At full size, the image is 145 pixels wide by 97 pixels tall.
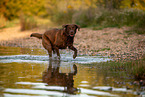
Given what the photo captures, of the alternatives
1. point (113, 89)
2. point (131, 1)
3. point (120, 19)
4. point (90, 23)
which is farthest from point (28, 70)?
point (131, 1)

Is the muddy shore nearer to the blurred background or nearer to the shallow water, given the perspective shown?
the blurred background

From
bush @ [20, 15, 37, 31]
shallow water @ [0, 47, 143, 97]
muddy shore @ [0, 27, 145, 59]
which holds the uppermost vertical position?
bush @ [20, 15, 37, 31]

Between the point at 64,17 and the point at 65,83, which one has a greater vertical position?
the point at 64,17

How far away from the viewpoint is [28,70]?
830 centimetres

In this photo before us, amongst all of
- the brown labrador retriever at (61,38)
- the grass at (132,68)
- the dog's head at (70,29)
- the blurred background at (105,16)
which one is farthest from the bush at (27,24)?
the grass at (132,68)

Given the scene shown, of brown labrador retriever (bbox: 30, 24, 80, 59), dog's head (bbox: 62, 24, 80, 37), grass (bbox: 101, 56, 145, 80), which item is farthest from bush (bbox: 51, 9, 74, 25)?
grass (bbox: 101, 56, 145, 80)

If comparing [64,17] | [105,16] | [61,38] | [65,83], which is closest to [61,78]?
[65,83]

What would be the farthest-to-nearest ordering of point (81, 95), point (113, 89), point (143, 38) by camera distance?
point (143, 38)
point (113, 89)
point (81, 95)

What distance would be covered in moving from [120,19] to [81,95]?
15054 mm

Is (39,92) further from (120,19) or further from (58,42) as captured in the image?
(120,19)

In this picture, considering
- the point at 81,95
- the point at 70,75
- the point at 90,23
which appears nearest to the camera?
the point at 81,95

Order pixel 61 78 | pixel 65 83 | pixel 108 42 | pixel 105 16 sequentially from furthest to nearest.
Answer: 1. pixel 105 16
2. pixel 108 42
3. pixel 61 78
4. pixel 65 83

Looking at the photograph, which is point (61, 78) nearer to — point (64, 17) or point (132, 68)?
point (132, 68)

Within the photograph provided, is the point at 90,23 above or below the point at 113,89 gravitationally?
above
